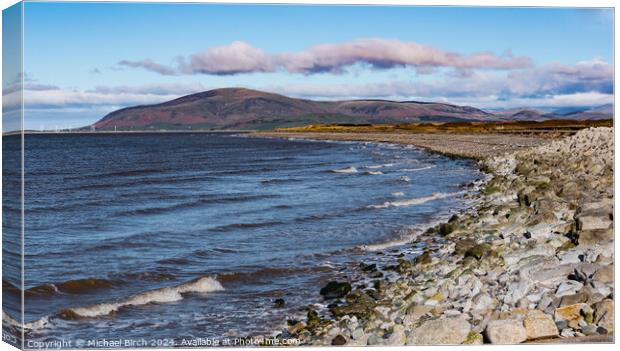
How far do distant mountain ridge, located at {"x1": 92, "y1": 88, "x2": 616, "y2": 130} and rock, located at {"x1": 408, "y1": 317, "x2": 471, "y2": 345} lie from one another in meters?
3.81

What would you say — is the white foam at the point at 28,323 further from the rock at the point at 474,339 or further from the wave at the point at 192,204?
the wave at the point at 192,204

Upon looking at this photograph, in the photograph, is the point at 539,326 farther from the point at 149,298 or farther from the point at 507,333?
the point at 149,298

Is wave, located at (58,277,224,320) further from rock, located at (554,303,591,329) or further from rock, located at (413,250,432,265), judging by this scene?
rock, located at (554,303,591,329)

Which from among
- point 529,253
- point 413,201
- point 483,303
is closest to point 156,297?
point 483,303

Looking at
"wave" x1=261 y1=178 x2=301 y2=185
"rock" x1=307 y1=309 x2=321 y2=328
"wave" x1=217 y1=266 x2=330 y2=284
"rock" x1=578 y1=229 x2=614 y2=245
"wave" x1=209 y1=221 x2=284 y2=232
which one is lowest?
"rock" x1=307 y1=309 x2=321 y2=328

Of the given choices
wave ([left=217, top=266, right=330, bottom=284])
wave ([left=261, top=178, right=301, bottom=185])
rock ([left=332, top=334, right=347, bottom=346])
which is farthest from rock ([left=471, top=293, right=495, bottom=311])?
wave ([left=261, top=178, right=301, bottom=185])

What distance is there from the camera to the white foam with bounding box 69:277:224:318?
1081cm

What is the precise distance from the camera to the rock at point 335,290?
36.6 feet

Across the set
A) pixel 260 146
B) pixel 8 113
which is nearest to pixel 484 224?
pixel 8 113

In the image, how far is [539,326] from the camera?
27.2 feet

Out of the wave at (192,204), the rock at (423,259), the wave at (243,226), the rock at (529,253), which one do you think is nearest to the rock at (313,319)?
the rock at (423,259)

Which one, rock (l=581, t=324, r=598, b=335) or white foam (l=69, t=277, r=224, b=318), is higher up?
rock (l=581, t=324, r=598, b=335)

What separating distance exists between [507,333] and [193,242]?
27.1ft

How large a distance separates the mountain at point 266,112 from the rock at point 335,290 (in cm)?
268
